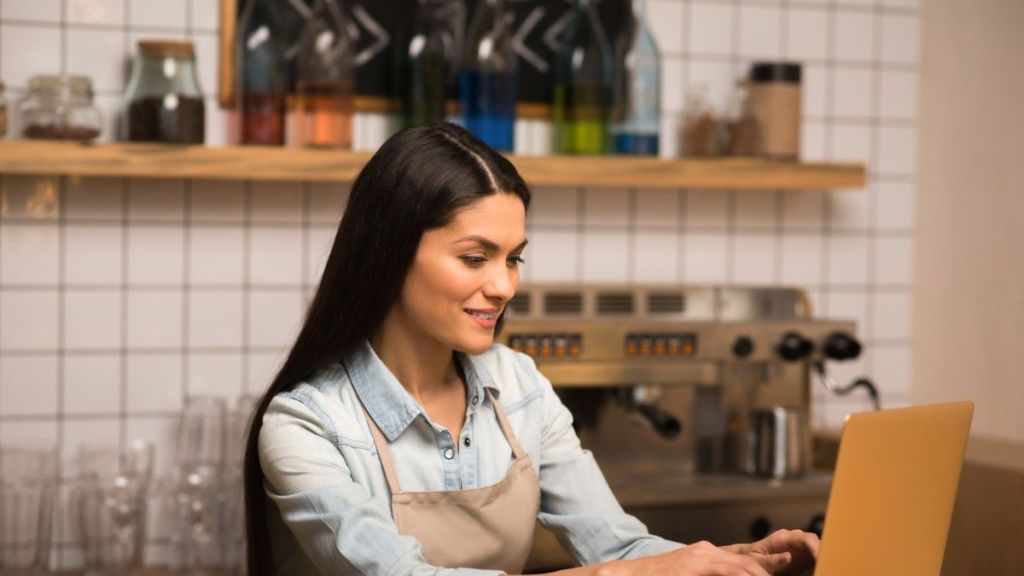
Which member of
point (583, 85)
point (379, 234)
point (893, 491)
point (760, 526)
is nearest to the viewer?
point (893, 491)

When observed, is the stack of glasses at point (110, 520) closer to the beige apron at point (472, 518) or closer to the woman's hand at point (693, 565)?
the beige apron at point (472, 518)

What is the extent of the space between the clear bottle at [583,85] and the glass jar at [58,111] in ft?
3.24

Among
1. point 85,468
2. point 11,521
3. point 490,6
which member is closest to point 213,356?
point 85,468

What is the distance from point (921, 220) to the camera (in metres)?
3.27

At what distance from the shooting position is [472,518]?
5.13ft

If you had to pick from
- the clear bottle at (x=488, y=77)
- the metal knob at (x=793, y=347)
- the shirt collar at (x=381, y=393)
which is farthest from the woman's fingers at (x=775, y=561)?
the clear bottle at (x=488, y=77)

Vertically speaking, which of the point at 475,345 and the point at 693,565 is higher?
the point at 475,345

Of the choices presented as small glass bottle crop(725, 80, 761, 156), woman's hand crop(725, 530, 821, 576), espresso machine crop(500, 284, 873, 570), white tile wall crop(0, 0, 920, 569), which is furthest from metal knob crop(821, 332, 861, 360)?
woman's hand crop(725, 530, 821, 576)

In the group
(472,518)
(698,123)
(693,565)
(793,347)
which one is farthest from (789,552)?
(698,123)

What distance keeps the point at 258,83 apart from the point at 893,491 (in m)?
1.85

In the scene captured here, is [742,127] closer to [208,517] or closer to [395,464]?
[208,517]

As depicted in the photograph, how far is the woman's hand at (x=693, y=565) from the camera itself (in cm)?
125

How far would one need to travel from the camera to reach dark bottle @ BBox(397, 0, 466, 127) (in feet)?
9.19

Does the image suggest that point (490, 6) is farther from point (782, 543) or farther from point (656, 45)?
point (782, 543)
